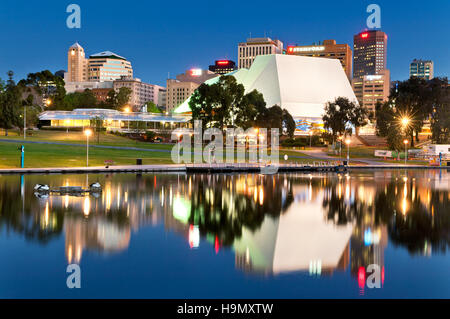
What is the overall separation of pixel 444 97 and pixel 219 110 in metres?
45.2

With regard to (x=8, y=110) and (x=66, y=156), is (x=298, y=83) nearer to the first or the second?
(x=8, y=110)

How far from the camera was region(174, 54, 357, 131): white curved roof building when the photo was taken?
409 ft

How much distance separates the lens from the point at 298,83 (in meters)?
133

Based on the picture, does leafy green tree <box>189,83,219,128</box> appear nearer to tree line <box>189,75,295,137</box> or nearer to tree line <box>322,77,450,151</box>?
tree line <box>189,75,295,137</box>

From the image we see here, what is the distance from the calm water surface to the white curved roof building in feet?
316

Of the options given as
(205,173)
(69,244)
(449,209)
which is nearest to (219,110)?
(205,173)

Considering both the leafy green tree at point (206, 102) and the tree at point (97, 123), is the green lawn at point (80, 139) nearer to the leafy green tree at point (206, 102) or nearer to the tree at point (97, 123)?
the tree at point (97, 123)

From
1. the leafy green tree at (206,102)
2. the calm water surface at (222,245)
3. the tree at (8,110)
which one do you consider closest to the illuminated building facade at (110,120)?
the tree at (8,110)

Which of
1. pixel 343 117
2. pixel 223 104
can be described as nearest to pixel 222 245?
pixel 223 104

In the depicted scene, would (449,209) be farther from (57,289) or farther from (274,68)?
(274,68)

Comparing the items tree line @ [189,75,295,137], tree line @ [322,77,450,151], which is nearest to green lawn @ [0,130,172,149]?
tree line @ [189,75,295,137]

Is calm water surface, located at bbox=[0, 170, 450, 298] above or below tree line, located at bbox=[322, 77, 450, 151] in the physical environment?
below

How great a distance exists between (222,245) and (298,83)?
397 feet
